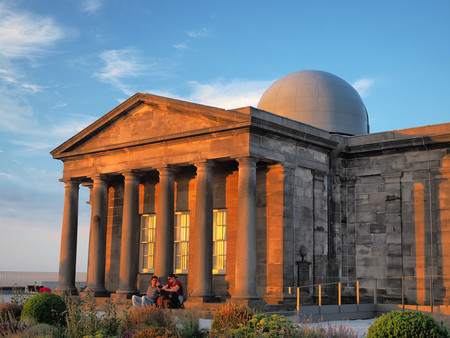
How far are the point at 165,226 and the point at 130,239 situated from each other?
250cm

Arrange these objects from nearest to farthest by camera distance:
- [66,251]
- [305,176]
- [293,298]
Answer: [293,298] < [305,176] < [66,251]

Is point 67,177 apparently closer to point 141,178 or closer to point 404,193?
point 141,178

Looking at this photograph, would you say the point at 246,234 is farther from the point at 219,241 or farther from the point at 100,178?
the point at 100,178

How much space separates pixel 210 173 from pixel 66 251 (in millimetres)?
10164

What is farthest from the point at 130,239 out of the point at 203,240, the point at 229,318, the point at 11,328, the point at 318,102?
the point at 229,318

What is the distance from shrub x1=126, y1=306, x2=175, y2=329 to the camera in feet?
48.6

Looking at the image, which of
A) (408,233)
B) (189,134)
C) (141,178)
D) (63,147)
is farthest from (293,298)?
(63,147)

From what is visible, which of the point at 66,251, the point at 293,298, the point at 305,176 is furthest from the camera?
the point at 66,251

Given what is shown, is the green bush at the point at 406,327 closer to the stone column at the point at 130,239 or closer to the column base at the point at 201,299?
the column base at the point at 201,299

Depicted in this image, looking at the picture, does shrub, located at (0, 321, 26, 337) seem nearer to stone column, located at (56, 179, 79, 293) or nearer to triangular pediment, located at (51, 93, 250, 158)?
triangular pediment, located at (51, 93, 250, 158)

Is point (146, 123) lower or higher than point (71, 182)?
higher

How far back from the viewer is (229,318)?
47.4ft

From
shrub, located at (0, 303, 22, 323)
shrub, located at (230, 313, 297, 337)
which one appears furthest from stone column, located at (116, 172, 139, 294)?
shrub, located at (230, 313, 297, 337)

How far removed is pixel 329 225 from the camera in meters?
27.0
